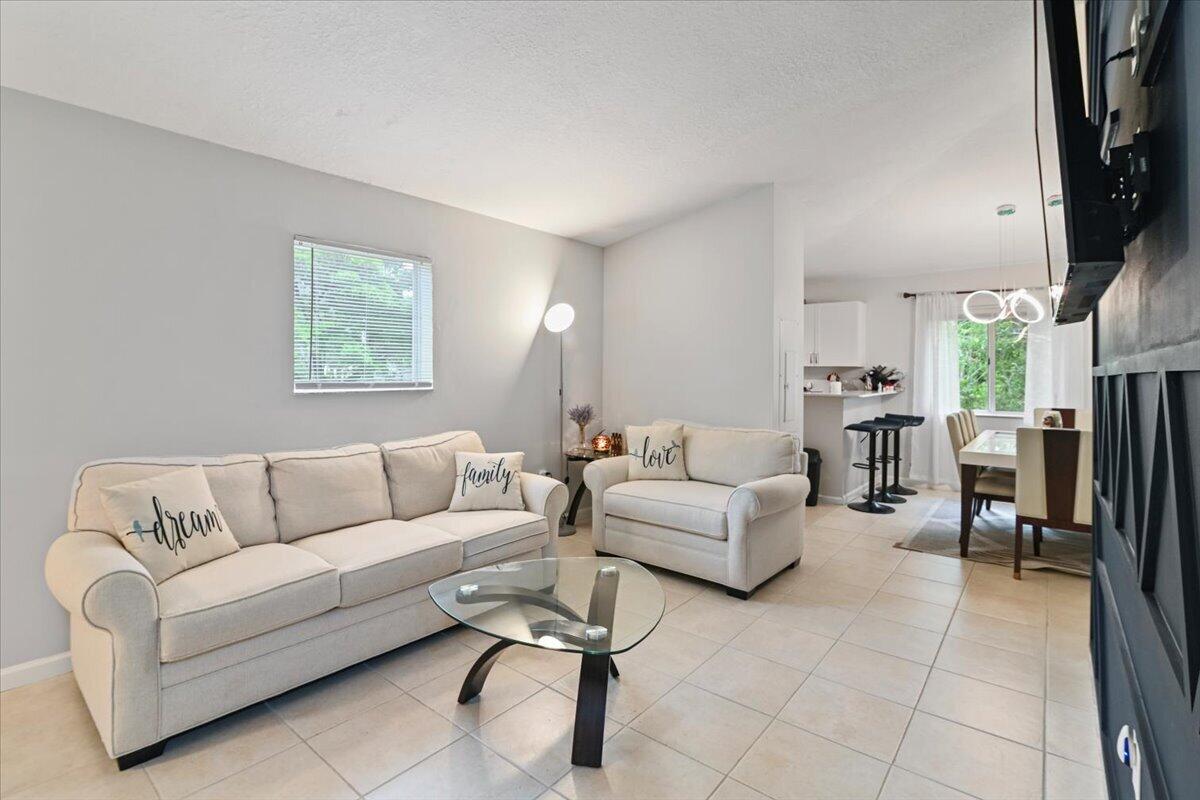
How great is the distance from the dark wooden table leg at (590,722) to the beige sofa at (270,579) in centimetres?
104

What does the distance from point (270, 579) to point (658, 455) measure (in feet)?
8.46

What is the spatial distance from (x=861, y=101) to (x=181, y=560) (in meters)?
4.00

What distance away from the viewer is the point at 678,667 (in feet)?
8.04

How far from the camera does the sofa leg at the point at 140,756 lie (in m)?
1.82

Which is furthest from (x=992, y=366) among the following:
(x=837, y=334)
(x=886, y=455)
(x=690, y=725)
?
(x=690, y=725)

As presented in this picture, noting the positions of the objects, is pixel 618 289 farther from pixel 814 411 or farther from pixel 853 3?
pixel 853 3

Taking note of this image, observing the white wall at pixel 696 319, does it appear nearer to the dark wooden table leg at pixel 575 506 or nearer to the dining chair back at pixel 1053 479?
the dark wooden table leg at pixel 575 506

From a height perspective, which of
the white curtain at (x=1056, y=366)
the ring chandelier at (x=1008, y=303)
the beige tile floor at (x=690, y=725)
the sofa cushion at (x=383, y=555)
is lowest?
the beige tile floor at (x=690, y=725)

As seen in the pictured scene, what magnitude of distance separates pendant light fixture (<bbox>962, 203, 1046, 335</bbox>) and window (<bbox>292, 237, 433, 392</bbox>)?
479 cm

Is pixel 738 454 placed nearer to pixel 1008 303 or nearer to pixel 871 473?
pixel 871 473

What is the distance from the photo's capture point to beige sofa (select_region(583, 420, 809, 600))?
319cm

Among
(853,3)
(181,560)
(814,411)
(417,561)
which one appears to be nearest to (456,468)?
(417,561)

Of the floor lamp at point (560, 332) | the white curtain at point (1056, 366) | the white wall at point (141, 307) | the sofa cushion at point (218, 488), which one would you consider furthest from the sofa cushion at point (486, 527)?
the white curtain at point (1056, 366)

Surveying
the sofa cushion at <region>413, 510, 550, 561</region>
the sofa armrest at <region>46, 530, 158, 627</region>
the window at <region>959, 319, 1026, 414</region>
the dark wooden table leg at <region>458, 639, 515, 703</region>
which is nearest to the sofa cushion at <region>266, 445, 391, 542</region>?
the sofa cushion at <region>413, 510, 550, 561</region>
